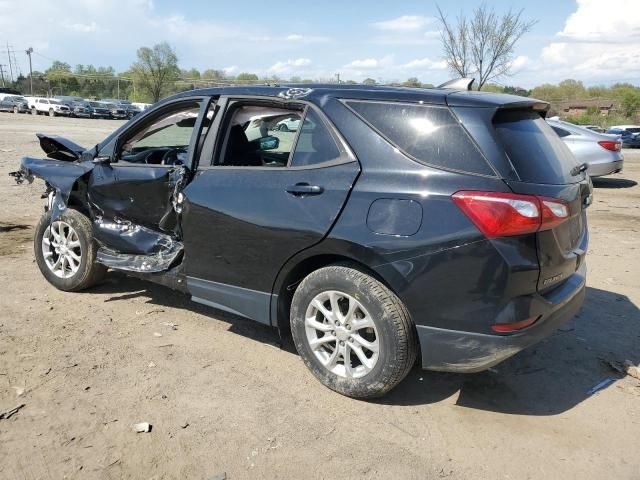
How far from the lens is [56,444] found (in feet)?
9.55

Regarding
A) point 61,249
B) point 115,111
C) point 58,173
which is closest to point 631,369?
point 61,249

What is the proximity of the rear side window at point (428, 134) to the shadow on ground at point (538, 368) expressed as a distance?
1.47 meters

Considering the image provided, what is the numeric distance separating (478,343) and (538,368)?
1.19 metres

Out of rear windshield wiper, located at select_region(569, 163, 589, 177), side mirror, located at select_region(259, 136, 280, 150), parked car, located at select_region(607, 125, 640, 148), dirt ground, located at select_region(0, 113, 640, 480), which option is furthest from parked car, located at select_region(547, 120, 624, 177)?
parked car, located at select_region(607, 125, 640, 148)

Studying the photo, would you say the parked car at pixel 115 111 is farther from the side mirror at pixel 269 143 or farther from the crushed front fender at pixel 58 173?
the side mirror at pixel 269 143

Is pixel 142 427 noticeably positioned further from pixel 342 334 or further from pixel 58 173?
pixel 58 173

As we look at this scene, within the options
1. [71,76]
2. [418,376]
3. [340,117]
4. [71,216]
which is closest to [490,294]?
[418,376]

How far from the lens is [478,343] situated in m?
3.00

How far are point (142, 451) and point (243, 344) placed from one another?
4.49 ft

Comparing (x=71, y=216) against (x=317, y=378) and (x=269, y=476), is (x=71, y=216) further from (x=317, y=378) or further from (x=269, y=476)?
(x=269, y=476)

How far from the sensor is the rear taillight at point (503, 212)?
2.87 m

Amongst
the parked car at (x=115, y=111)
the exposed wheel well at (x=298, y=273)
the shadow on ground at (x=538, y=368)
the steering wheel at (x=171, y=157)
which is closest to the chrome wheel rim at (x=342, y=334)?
the exposed wheel well at (x=298, y=273)

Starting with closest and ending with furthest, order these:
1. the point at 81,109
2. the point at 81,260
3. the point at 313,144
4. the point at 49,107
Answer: the point at 313,144 < the point at 81,260 < the point at 49,107 < the point at 81,109

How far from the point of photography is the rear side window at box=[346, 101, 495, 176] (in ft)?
9.92
